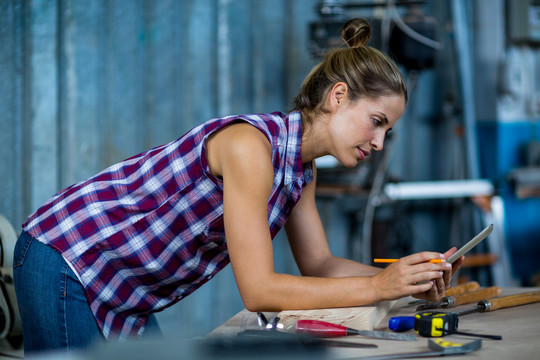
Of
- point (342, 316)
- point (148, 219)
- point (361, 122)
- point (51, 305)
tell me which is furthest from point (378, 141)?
point (51, 305)

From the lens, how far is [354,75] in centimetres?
135

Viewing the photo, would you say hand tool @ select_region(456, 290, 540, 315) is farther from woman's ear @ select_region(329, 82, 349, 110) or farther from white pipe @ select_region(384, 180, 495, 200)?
white pipe @ select_region(384, 180, 495, 200)

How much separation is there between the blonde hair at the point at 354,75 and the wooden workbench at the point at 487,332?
48cm

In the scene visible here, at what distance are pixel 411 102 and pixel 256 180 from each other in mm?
2981

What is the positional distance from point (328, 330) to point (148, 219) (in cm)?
47

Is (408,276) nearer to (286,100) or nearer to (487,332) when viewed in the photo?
(487,332)

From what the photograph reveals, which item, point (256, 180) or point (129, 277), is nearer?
point (256, 180)

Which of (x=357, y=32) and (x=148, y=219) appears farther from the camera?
(x=357, y=32)

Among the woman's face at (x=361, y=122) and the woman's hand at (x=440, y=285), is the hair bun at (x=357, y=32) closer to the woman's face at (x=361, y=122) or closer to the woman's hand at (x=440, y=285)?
the woman's face at (x=361, y=122)

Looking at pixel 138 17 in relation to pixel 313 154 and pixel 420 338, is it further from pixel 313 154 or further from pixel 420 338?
pixel 420 338

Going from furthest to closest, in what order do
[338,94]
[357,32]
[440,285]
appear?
[357,32]
[338,94]
[440,285]

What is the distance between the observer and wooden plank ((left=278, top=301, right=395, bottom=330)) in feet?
3.65

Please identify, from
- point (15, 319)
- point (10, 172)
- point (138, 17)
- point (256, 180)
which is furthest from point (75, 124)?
point (256, 180)

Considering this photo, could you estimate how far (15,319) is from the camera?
1.55 meters
